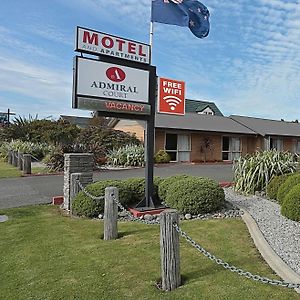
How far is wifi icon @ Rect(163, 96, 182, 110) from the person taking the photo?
15288 mm

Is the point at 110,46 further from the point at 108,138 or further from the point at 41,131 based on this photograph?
the point at 41,131

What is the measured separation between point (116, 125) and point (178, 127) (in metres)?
7.30

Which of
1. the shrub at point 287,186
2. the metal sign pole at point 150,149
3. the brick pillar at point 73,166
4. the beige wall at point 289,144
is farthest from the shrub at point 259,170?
the beige wall at point 289,144

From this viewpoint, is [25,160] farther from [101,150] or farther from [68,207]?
[68,207]

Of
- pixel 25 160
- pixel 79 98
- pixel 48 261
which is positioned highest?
pixel 79 98

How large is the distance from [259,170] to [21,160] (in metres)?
13.0

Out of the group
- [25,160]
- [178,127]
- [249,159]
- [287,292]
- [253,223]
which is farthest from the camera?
[178,127]

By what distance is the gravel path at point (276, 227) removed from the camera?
481cm

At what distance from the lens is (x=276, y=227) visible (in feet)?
20.2

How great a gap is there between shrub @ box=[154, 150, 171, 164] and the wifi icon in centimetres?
726

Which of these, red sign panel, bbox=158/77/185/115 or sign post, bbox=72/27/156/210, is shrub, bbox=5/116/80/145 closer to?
red sign panel, bbox=158/77/185/115

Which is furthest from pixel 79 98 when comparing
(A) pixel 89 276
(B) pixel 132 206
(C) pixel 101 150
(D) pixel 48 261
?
(C) pixel 101 150

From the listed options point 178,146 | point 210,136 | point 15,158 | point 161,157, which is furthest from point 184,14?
point 210,136

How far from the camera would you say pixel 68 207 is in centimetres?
845
